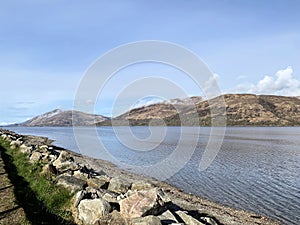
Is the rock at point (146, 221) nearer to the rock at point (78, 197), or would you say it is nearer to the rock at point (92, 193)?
the rock at point (78, 197)

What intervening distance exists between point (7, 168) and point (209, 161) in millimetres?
35113

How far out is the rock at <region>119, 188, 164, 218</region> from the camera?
40.6ft

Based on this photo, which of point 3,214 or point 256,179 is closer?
point 3,214

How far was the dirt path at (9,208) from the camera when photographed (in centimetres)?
1163

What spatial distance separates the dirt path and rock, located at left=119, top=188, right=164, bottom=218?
12.7 feet

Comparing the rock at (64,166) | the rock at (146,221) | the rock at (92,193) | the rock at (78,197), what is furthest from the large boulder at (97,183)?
the rock at (146,221)

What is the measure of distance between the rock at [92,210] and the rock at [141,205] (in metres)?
0.74

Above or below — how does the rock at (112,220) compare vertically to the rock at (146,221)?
below

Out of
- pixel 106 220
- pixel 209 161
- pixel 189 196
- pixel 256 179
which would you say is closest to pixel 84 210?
pixel 106 220

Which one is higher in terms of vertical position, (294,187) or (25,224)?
(25,224)

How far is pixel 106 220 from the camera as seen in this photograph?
38.7 ft

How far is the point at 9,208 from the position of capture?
43.0 ft

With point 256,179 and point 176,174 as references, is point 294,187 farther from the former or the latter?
point 176,174

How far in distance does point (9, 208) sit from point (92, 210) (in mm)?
3669
